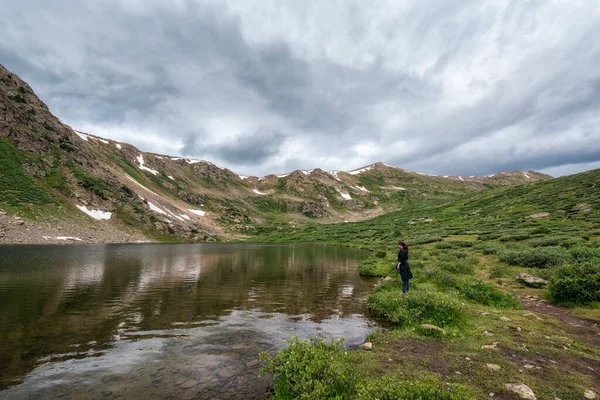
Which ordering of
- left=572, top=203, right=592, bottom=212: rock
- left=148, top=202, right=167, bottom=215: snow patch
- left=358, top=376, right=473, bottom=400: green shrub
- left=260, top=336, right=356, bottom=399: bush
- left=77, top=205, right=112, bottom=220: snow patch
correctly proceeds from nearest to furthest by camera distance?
1. left=358, top=376, right=473, bottom=400: green shrub
2. left=260, top=336, right=356, bottom=399: bush
3. left=572, top=203, right=592, bottom=212: rock
4. left=77, top=205, right=112, bottom=220: snow patch
5. left=148, top=202, right=167, bottom=215: snow patch

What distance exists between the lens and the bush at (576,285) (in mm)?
16594

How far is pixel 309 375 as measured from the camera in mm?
7289

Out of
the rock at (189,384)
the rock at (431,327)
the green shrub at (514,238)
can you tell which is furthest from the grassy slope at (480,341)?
the green shrub at (514,238)

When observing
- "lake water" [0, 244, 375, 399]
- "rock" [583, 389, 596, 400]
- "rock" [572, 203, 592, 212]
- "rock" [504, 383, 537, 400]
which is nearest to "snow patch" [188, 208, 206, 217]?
"lake water" [0, 244, 375, 399]

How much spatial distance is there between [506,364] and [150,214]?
425ft

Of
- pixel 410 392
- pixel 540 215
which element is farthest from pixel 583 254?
pixel 540 215

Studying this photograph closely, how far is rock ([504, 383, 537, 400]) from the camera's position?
7133mm

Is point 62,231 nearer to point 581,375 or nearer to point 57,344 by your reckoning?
point 57,344

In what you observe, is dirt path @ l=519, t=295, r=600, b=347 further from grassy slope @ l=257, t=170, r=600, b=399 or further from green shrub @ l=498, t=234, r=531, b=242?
green shrub @ l=498, t=234, r=531, b=242

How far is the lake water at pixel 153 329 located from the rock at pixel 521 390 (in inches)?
231

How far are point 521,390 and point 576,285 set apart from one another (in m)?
14.5

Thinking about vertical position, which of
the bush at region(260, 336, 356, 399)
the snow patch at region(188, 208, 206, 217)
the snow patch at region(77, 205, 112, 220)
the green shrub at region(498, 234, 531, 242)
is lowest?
the bush at region(260, 336, 356, 399)

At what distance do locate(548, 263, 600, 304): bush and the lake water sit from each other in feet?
39.9

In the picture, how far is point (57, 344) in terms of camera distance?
11.8 m
